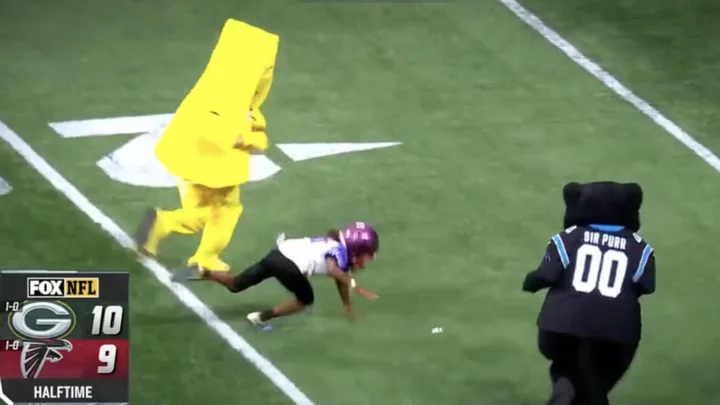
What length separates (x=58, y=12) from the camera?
15164 millimetres

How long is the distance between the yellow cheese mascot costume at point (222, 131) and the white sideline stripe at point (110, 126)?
86.9 inches

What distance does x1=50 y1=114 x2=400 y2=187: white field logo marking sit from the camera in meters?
12.8

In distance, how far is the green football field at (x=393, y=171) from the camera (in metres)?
10.9

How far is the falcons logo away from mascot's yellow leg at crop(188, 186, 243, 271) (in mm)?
1903

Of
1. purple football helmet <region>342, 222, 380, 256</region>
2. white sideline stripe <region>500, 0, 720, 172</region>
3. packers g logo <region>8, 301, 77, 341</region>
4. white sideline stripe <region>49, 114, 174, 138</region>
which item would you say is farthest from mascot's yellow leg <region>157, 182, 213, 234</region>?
white sideline stripe <region>500, 0, 720, 172</region>

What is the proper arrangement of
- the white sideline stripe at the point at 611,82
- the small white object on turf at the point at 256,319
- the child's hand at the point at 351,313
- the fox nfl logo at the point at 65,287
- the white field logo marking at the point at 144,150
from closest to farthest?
the fox nfl logo at the point at 65,287 → the child's hand at the point at 351,313 → the small white object on turf at the point at 256,319 → the white field logo marking at the point at 144,150 → the white sideline stripe at the point at 611,82

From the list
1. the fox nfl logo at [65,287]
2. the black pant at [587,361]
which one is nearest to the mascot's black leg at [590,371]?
the black pant at [587,361]

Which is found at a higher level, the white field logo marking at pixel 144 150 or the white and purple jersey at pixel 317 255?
the white and purple jersey at pixel 317 255

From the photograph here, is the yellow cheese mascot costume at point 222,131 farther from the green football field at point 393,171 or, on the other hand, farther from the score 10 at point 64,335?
the score 10 at point 64,335

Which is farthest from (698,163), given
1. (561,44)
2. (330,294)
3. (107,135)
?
(107,135)

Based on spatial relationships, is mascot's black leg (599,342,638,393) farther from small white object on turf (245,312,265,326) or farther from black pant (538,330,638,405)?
small white object on turf (245,312,265,326)

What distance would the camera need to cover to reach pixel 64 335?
9.45 m

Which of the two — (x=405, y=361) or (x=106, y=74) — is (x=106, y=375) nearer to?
(x=405, y=361)

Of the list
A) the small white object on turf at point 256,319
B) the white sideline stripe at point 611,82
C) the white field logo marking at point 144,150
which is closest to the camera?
the small white object on turf at point 256,319
